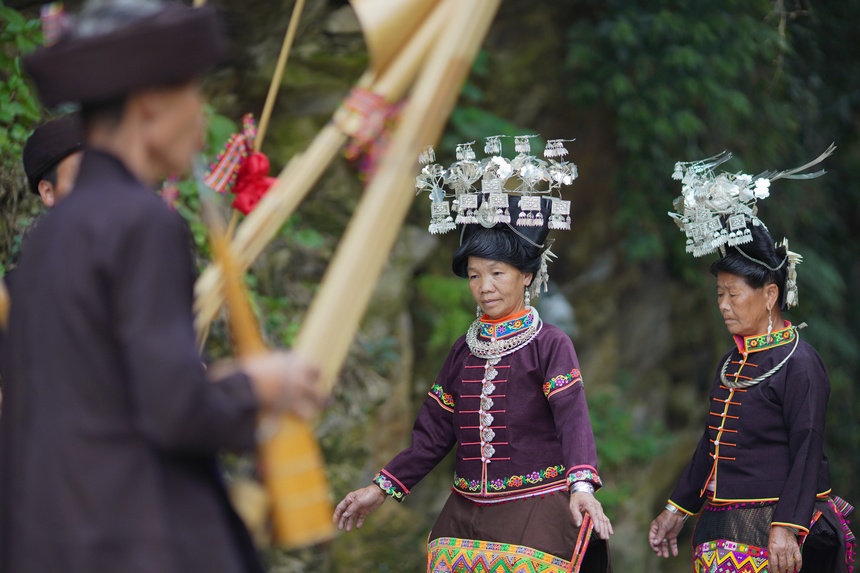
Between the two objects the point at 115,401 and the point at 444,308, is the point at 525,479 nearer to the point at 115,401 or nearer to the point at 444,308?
the point at 115,401

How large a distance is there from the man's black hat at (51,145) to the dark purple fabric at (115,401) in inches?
59.0

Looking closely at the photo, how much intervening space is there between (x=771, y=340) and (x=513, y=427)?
1.12 m

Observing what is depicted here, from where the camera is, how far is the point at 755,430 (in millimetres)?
3941

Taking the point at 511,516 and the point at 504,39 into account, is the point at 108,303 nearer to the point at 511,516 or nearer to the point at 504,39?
the point at 511,516

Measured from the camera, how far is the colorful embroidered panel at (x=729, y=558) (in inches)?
149

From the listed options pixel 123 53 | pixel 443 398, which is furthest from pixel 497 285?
pixel 123 53

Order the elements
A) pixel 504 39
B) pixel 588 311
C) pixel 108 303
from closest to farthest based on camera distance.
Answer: pixel 108 303, pixel 504 39, pixel 588 311

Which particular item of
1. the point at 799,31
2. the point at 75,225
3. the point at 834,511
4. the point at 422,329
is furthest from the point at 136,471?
the point at 799,31

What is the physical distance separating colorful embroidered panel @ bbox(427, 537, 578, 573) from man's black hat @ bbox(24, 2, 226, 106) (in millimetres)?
2348

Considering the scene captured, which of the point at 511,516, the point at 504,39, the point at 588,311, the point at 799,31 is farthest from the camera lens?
the point at 588,311

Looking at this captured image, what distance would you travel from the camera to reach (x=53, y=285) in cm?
167

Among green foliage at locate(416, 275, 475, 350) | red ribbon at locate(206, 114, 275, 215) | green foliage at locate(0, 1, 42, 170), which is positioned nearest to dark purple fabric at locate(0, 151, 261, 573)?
red ribbon at locate(206, 114, 275, 215)

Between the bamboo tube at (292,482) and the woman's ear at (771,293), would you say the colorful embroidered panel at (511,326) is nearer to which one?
the woman's ear at (771,293)

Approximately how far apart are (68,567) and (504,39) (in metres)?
6.64
